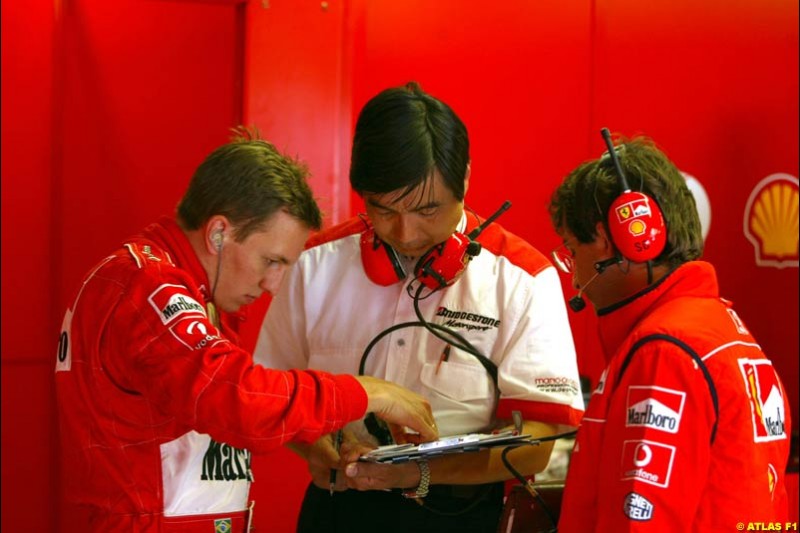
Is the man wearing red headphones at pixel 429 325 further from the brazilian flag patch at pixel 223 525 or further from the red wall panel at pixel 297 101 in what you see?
the red wall panel at pixel 297 101

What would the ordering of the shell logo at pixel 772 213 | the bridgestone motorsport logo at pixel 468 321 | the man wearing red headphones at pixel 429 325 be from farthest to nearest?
the shell logo at pixel 772 213 < the bridgestone motorsport logo at pixel 468 321 < the man wearing red headphones at pixel 429 325

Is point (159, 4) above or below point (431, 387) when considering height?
above

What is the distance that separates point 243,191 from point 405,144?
325mm

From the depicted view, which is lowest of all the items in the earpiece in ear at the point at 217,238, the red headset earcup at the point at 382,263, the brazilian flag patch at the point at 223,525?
the brazilian flag patch at the point at 223,525

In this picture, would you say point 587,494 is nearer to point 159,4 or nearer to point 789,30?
point 159,4

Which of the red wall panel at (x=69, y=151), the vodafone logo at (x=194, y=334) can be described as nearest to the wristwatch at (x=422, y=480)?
the vodafone logo at (x=194, y=334)

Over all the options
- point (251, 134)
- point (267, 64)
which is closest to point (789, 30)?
point (267, 64)

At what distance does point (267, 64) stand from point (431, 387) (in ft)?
4.69

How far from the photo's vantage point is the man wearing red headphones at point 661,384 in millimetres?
1553

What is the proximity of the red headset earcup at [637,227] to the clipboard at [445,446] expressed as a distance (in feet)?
1.36

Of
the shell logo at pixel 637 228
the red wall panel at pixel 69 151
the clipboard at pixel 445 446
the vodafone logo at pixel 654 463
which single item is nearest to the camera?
the vodafone logo at pixel 654 463

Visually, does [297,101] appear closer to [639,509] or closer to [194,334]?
[194,334]

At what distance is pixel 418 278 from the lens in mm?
2100

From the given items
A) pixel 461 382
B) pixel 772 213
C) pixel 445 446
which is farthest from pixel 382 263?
pixel 772 213
